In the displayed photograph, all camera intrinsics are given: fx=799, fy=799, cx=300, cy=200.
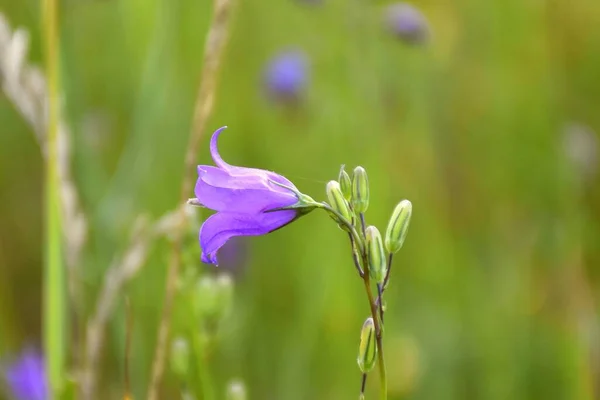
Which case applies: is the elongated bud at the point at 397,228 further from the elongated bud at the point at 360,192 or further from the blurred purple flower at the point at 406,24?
the blurred purple flower at the point at 406,24

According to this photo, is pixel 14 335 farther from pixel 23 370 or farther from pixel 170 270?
pixel 170 270


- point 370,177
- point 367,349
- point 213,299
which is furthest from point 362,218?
point 370,177

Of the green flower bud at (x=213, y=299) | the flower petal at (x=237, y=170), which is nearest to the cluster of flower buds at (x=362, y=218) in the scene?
the flower petal at (x=237, y=170)

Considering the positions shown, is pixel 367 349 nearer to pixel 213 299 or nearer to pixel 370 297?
pixel 370 297

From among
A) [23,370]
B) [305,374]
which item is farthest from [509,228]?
[23,370]

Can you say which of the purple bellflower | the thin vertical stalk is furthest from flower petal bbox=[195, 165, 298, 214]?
the thin vertical stalk

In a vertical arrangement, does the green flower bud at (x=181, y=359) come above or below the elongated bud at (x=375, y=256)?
below
